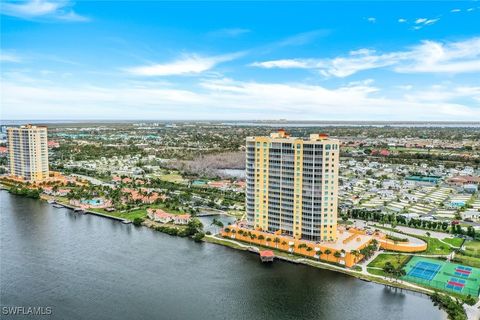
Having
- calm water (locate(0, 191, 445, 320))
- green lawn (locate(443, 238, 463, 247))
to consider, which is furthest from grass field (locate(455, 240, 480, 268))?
calm water (locate(0, 191, 445, 320))

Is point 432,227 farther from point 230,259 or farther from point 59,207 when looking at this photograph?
point 59,207

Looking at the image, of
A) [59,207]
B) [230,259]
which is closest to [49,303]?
[230,259]

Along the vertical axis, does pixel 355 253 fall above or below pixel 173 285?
above

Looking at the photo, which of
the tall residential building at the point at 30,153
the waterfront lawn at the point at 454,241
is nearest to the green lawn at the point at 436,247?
the waterfront lawn at the point at 454,241

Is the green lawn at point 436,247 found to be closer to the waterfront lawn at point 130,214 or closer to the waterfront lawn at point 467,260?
the waterfront lawn at point 467,260

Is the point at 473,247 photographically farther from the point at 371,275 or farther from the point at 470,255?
the point at 371,275

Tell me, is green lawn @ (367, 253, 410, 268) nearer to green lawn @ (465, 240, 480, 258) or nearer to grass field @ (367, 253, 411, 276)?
grass field @ (367, 253, 411, 276)

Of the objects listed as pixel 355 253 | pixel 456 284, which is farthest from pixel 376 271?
pixel 456 284
